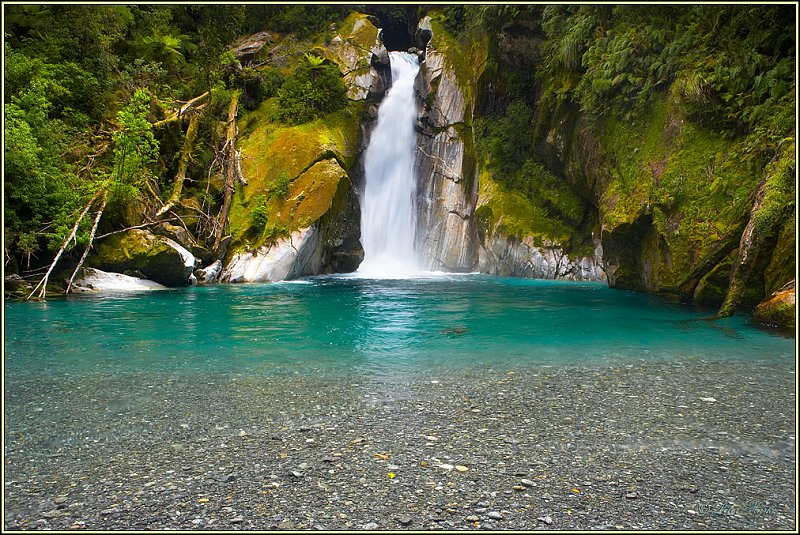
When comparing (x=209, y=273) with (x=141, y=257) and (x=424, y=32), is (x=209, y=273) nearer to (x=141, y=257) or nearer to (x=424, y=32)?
(x=141, y=257)

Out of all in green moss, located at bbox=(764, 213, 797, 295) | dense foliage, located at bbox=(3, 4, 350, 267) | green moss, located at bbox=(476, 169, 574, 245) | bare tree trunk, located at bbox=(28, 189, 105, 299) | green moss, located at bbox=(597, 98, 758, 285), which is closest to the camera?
green moss, located at bbox=(764, 213, 797, 295)

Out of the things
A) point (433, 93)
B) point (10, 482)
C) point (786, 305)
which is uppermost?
point (433, 93)

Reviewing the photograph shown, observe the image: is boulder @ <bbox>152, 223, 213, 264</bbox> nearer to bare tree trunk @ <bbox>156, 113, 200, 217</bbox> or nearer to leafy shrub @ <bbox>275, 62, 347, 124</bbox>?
bare tree trunk @ <bbox>156, 113, 200, 217</bbox>

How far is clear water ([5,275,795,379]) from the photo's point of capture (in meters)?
7.59

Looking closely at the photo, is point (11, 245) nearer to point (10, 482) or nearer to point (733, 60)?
point (10, 482)

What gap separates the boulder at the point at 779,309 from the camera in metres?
10.0

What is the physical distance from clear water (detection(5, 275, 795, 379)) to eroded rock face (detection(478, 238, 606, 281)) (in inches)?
333

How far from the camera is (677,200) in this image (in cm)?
1527

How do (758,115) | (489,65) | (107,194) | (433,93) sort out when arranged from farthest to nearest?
(433,93)
(489,65)
(107,194)
(758,115)

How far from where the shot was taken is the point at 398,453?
4199 mm

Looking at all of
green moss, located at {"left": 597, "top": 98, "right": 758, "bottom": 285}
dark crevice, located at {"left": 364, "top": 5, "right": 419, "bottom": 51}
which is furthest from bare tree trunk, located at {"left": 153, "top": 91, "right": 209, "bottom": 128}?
green moss, located at {"left": 597, "top": 98, "right": 758, "bottom": 285}

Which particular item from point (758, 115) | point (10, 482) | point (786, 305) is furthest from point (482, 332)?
point (758, 115)

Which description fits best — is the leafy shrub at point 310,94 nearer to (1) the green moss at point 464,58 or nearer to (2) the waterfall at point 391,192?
(2) the waterfall at point 391,192

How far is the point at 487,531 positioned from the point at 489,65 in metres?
30.0
